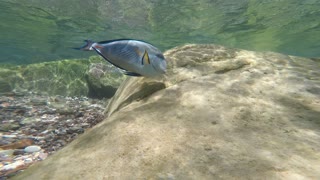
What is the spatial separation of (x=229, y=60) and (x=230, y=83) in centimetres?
86

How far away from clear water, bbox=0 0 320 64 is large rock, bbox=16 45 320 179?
53.8 feet

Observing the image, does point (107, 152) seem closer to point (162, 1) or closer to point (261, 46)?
point (162, 1)

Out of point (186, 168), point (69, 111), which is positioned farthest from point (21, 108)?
point (186, 168)

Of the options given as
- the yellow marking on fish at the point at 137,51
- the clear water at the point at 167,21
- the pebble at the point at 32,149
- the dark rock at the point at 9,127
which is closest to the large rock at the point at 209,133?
the yellow marking on fish at the point at 137,51

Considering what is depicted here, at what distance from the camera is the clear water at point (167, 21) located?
19.1 m

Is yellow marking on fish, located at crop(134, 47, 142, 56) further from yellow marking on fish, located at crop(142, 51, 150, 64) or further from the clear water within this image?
the clear water

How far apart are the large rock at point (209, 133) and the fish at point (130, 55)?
0.36 metres

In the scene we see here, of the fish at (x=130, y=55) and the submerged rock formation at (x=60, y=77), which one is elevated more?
the fish at (x=130, y=55)

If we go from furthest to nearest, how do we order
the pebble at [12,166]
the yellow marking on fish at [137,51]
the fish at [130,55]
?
1. the pebble at [12,166]
2. the yellow marking on fish at [137,51]
3. the fish at [130,55]

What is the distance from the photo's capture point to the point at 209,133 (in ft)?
6.43

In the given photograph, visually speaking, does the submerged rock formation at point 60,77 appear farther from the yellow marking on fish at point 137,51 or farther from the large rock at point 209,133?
the yellow marking on fish at point 137,51

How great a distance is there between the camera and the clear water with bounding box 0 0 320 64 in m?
19.1

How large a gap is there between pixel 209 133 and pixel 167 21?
21827 millimetres

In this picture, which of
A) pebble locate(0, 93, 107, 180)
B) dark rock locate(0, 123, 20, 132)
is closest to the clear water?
pebble locate(0, 93, 107, 180)
